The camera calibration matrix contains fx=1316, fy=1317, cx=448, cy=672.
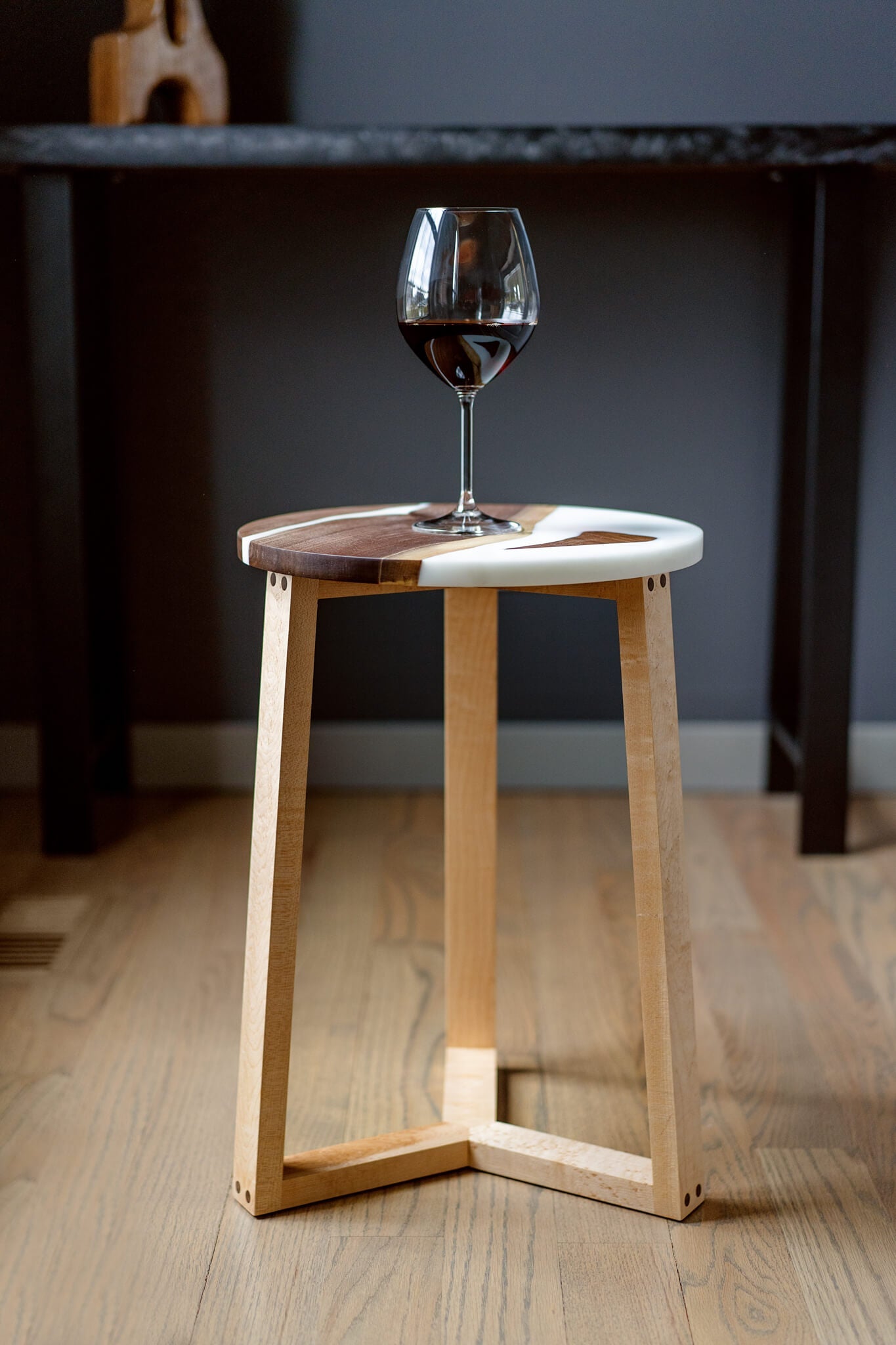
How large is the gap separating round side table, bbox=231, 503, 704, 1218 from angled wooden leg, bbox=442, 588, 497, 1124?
77 millimetres

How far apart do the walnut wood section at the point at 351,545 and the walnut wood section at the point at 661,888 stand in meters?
0.13

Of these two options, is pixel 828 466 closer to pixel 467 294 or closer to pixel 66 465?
pixel 467 294

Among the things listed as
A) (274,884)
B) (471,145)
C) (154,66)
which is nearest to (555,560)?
(274,884)

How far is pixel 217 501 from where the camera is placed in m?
2.11

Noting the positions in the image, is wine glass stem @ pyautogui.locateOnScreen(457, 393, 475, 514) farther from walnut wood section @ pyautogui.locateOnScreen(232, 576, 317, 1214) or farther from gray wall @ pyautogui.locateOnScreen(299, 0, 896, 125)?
gray wall @ pyautogui.locateOnScreen(299, 0, 896, 125)

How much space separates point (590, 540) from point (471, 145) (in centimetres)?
89

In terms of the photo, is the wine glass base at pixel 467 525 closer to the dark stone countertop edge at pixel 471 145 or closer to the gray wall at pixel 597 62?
the dark stone countertop edge at pixel 471 145

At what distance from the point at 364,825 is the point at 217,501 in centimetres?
57

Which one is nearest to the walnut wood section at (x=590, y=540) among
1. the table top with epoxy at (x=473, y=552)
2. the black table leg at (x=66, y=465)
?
the table top with epoxy at (x=473, y=552)

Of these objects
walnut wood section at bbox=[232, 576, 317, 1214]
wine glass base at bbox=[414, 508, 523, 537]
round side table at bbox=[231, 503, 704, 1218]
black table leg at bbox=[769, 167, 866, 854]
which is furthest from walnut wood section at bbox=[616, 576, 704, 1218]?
black table leg at bbox=[769, 167, 866, 854]

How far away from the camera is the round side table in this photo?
944 mm

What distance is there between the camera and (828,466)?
1.78 meters

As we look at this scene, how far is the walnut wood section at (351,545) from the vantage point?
35.8 inches

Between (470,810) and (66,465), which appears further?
(66,465)
